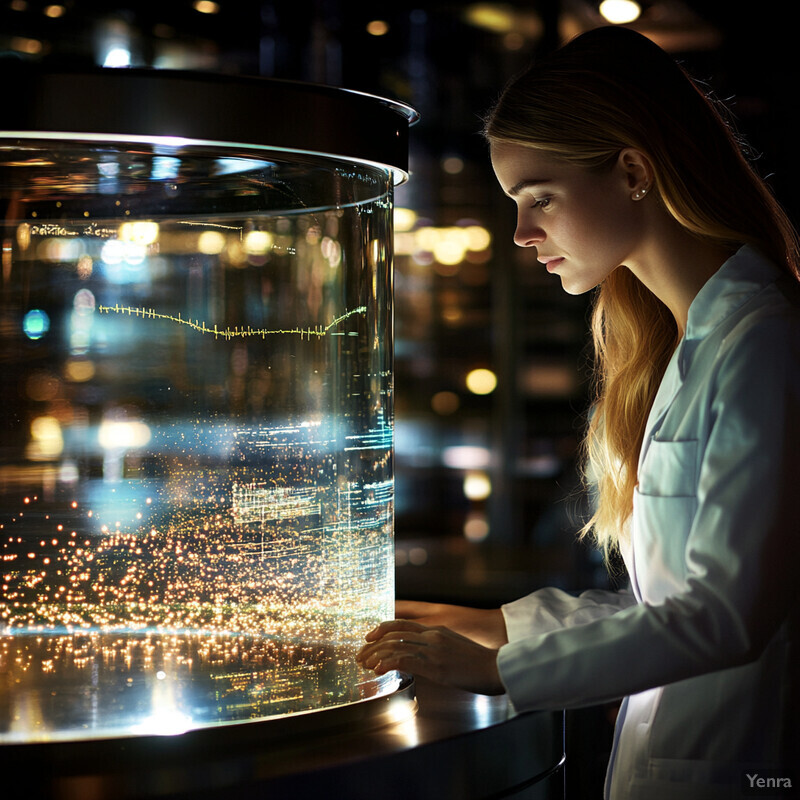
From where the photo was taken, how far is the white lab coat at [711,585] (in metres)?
0.76

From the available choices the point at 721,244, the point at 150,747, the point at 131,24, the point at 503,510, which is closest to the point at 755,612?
the point at 721,244

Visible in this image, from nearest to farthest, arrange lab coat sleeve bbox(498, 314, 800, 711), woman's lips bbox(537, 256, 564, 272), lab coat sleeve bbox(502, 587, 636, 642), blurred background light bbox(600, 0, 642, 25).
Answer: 1. lab coat sleeve bbox(498, 314, 800, 711)
2. woman's lips bbox(537, 256, 564, 272)
3. lab coat sleeve bbox(502, 587, 636, 642)
4. blurred background light bbox(600, 0, 642, 25)

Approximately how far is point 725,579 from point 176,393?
0.48 meters

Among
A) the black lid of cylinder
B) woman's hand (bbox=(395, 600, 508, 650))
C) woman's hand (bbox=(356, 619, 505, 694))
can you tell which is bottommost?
woman's hand (bbox=(395, 600, 508, 650))

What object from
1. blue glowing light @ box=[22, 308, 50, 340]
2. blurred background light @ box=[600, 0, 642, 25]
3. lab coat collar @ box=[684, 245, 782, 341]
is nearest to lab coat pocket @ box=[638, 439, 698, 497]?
lab coat collar @ box=[684, 245, 782, 341]

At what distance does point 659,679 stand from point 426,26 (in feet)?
11.4

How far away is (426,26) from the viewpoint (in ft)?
12.6

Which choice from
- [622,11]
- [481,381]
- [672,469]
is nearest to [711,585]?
[672,469]

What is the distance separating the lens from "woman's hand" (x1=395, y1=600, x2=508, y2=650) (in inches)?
43.9

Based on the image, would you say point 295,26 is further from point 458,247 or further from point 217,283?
point 458,247

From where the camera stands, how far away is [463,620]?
113cm

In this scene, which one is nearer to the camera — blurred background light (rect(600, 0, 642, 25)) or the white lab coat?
the white lab coat

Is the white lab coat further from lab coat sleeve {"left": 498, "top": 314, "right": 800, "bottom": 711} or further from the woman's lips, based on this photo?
the woman's lips

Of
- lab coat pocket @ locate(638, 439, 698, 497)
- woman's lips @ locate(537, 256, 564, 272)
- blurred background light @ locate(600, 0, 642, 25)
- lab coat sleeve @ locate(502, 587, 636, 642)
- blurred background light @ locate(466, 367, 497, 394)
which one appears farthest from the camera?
blurred background light @ locate(466, 367, 497, 394)
